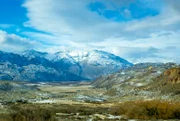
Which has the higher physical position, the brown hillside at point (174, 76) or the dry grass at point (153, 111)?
the brown hillside at point (174, 76)

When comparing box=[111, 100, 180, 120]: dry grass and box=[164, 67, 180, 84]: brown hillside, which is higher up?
box=[164, 67, 180, 84]: brown hillside

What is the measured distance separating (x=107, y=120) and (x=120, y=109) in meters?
23.6

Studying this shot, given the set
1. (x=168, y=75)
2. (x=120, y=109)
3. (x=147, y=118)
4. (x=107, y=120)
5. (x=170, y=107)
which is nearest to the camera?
(x=107, y=120)

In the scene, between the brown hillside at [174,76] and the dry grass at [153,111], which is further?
the brown hillside at [174,76]

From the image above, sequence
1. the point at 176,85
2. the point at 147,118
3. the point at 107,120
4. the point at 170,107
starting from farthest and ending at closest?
1. the point at 176,85
2. the point at 170,107
3. the point at 147,118
4. the point at 107,120

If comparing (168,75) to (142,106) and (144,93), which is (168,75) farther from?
(142,106)

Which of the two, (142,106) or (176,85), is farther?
(176,85)

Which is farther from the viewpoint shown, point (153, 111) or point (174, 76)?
point (174, 76)

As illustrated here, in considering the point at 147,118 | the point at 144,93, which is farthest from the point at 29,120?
the point at 144,93

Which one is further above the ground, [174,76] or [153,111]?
[174,76]

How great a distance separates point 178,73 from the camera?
180250mm

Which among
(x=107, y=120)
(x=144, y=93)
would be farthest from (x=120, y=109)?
(x=144, y=93)

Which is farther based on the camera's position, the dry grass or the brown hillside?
the brown hillside

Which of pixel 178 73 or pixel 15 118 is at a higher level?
pixel 178 73
